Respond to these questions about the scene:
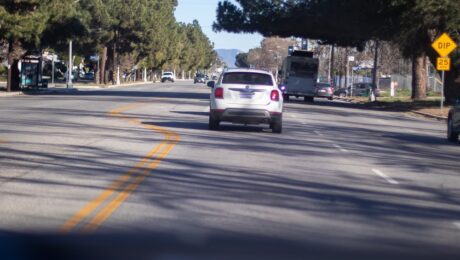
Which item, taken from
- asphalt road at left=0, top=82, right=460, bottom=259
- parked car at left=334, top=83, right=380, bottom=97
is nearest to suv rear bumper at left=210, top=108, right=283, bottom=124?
asphalt road at left=0, top=82, right=460, bottom=259

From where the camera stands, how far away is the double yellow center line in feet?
33.6

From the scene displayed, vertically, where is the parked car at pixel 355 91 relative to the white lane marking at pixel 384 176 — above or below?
above

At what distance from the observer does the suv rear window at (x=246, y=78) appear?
951 inches

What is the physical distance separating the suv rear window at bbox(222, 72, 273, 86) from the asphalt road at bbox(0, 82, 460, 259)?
69.1 inches

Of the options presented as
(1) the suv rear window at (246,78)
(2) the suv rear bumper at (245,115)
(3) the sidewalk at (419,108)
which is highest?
(1) the suv rear window at (246,78)

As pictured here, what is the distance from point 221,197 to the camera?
12.5 metres

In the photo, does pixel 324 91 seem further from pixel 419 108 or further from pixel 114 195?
pixel 114 195

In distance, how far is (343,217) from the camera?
442 inches

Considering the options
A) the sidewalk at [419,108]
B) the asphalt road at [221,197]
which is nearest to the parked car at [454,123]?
the asphalt road at [221,197]

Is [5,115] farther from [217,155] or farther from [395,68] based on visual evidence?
[395,68]

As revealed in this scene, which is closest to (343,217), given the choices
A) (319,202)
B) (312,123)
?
(319,202)

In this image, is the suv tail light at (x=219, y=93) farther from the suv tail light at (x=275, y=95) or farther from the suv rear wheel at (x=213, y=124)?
the suv tail light at (x=275, y=95)

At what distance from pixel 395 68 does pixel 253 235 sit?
101 meters

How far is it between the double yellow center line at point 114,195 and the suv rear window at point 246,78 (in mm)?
4877
